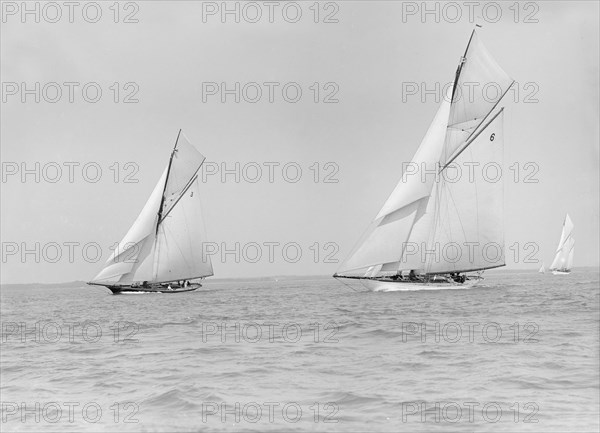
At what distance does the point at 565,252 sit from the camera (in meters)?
113

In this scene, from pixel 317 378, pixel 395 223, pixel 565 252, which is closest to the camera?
pixel 317 378

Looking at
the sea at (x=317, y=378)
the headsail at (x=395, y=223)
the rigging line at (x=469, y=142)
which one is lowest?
the sea at (x=317, y=378)

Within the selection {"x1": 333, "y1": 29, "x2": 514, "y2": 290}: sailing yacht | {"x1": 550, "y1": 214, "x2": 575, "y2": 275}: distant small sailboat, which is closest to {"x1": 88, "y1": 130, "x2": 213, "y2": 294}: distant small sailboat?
{"x1": 333, "y1": 29, "x2": 514, "y2": 290}: sailing yacht

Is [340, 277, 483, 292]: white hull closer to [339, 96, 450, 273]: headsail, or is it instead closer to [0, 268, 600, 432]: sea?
[339, 96, 450, 273]: headsail

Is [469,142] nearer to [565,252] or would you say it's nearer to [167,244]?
[167,244]

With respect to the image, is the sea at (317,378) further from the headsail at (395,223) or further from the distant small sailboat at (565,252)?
the distant small sailboat at (565,252)

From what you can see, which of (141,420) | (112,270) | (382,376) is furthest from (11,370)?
(112,270)

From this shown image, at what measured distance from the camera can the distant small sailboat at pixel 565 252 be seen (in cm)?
10781

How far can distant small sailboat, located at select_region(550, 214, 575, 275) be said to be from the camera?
10781cm

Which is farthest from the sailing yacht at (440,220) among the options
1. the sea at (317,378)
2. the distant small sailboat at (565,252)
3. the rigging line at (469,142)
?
the distant small sailboat at (565,252)

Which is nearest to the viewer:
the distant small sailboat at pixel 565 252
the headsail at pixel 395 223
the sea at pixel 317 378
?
the sea at pixel 317 378

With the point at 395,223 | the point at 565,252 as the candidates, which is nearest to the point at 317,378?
the point at 395,223

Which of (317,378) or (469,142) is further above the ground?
(469,142)

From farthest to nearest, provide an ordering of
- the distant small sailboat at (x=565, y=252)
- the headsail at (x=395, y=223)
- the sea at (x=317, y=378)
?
the distant small sailboat at (x=565, y=252), the headsail at (x=395, y=223), the sea at (x=317, y=378)
